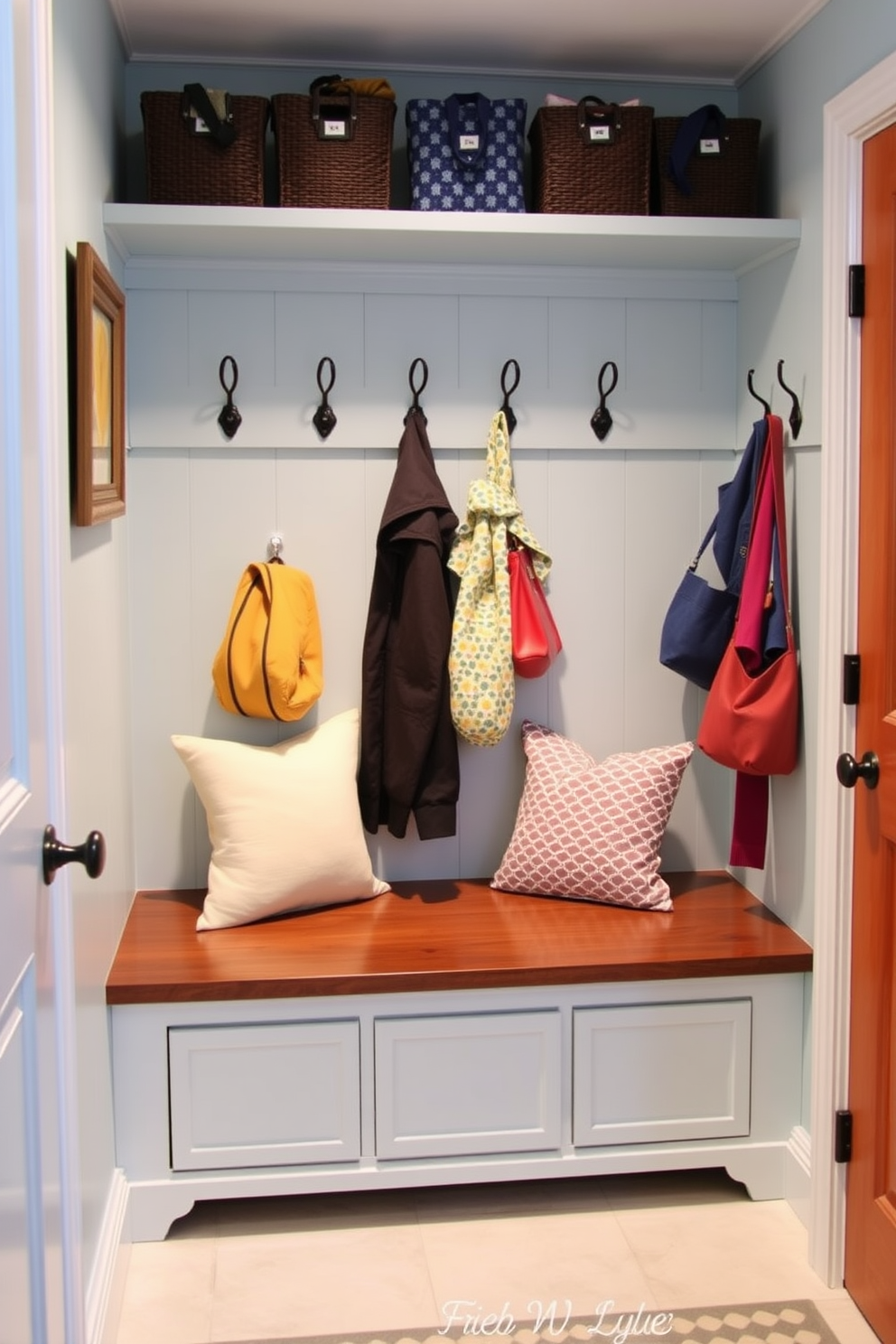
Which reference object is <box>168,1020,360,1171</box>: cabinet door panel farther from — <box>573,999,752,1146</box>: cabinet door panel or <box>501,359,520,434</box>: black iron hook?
<box>501,359,520,434</box>: black iron hook

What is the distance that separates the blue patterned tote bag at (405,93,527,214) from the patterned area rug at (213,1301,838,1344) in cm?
211

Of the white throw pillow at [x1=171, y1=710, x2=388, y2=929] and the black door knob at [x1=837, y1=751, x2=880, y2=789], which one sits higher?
the black door knob at [x1=837, y1=751, x2=880, y2=789]

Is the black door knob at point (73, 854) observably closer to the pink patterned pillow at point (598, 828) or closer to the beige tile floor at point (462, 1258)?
the beige tile floor at point (462, 1258)

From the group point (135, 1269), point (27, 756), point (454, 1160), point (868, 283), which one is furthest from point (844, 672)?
point (135, 1269)

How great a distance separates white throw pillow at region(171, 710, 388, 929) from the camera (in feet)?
9.03

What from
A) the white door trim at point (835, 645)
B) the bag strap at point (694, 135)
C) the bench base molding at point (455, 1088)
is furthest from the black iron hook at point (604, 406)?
the bench base molding at point (455, 1088)

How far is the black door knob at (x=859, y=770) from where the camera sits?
2.28 meters

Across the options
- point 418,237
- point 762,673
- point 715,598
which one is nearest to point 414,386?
point 418,237

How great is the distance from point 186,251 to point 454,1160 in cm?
194

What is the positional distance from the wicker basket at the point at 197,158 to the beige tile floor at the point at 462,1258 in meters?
2.02

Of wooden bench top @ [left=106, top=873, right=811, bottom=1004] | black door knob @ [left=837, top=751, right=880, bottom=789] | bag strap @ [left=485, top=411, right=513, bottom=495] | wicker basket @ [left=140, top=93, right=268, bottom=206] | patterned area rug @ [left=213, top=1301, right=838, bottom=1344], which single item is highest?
wicker basket @ [left=140, top=93, right=268, bottom=206]

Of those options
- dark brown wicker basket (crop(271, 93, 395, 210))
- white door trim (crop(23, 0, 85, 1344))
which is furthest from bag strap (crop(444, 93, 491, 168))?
white door trim (crop(23, 0, 85, 1344))

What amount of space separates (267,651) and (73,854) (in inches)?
50.7

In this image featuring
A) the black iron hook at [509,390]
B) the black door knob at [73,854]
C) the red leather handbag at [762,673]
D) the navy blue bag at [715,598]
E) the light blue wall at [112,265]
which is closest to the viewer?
the black door knob at [73,854]
